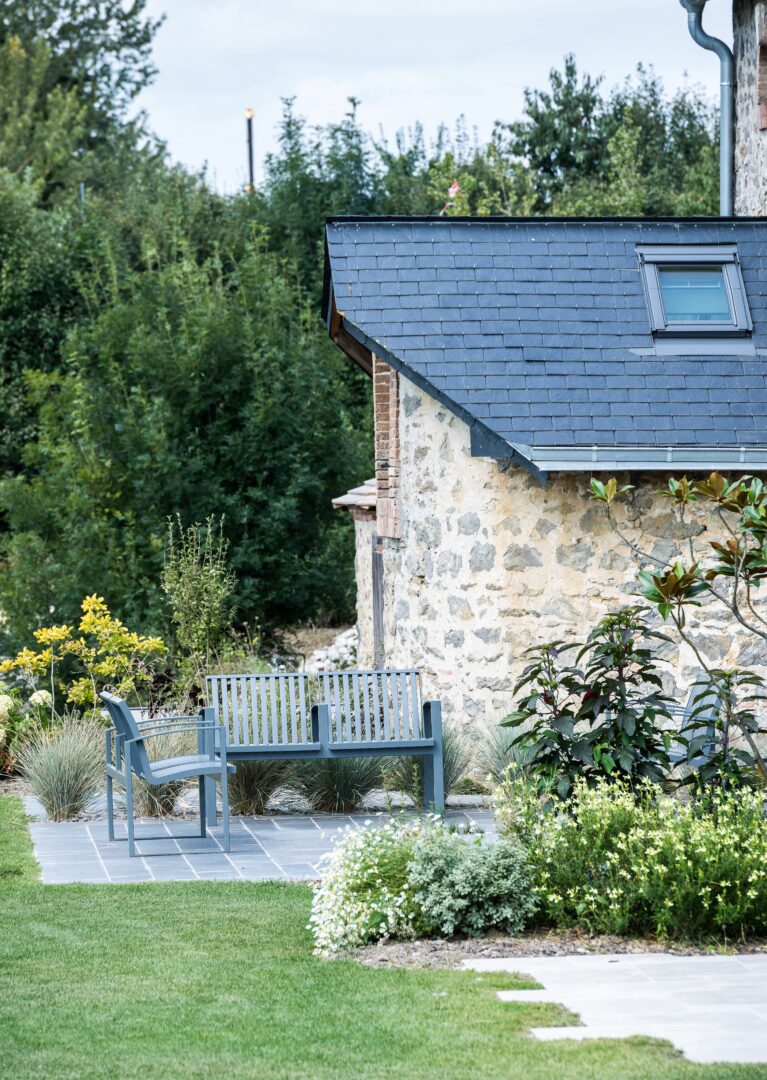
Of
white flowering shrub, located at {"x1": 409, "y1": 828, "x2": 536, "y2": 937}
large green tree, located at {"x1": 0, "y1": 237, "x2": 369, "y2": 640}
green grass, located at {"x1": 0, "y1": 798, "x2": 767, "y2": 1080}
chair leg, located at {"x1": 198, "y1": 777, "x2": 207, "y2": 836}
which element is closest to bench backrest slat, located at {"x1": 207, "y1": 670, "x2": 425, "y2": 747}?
chair leg, located at {"x1": 198, "y1": 777, "x2": 207, "y2": 836}

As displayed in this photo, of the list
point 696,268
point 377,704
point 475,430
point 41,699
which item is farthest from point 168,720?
point 696,268

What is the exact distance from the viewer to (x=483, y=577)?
1049 cm

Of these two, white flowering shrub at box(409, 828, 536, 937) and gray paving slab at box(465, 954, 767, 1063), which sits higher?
white flowering shrub at box(409, 828, 536, 937)

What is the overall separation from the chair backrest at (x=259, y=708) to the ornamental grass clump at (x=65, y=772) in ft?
3.14

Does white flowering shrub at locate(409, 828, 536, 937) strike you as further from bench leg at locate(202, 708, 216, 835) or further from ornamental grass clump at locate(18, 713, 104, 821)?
ornamental grass clump at locate(18, 713, 104, 821)

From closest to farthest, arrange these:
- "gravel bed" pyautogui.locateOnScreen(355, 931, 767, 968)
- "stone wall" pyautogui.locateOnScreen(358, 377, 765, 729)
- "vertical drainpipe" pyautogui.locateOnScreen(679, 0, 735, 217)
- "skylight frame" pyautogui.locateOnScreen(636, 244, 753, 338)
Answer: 1. "gravel bed" pyautogui.locateOnScreen(355, 931, 767, 968)
2. "stone wall" pyautogui.locateOnScreen(358, 377, 765, 729)
3. "skylight frame" pyautogui.locateOnScreen(636, 244, 753, 338)
4. "vertical drainpipe" pyautogui.locateOnScreen(679, 0, 735, 217)

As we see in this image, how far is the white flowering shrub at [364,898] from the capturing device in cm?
634

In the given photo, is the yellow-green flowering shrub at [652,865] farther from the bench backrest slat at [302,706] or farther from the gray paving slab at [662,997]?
the bench backrest slat at [302,706]

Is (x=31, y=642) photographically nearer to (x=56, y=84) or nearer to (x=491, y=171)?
(x=491, y=171)

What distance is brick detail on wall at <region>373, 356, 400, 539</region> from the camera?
452 inches

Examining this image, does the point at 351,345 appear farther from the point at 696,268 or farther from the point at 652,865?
the point at 652,865

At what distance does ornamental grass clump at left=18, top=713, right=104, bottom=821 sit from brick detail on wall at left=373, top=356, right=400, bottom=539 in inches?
121

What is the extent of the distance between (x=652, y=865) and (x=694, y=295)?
19.7 ft

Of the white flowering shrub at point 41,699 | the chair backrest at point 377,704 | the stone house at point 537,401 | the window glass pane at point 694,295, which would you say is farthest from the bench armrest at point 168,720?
the window glass pane at point 694,295
